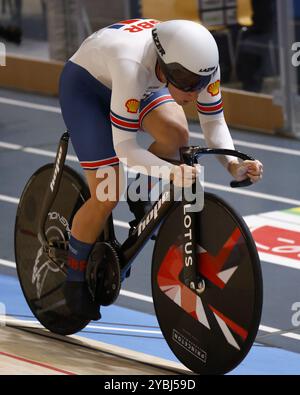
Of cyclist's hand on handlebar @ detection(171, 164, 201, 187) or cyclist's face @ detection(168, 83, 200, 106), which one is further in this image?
cyclist's face @ detection(168, 83, 200, 106)

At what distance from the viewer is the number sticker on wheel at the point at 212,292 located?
4625 millimetres

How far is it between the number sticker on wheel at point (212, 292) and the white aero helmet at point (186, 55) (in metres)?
0.48

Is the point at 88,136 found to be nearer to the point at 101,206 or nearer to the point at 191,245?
the point at 101,206

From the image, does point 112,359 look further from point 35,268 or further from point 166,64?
point 166,64

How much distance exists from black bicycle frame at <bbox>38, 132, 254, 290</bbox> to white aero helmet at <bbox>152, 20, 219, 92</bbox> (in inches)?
11.1

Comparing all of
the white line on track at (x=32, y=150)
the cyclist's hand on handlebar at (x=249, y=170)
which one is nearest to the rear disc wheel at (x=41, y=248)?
the cyclist's hand on handlebar at (x=249, y=170)

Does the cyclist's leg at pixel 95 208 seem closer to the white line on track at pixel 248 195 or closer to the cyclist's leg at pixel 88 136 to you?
the cyclist's leg at pixel 88 136

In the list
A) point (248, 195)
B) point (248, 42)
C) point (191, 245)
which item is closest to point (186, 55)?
point (191, 245)

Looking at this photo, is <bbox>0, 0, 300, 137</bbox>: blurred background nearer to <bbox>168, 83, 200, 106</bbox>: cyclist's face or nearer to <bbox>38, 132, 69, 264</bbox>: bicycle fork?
<bbox>38, 132, 69, 264</bbox>: bicycle fork

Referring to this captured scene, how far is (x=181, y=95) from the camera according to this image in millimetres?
4715

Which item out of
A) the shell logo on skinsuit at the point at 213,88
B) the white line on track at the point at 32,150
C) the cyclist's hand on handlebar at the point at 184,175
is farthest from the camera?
the white line on track at the point at 32,150

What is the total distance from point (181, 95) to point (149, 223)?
61cm

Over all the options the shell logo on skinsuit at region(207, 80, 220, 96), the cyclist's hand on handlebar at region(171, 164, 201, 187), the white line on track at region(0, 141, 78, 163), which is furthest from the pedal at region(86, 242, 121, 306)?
the white line on track at region(0, 141, 78, 163)

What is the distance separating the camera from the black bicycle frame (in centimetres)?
471
